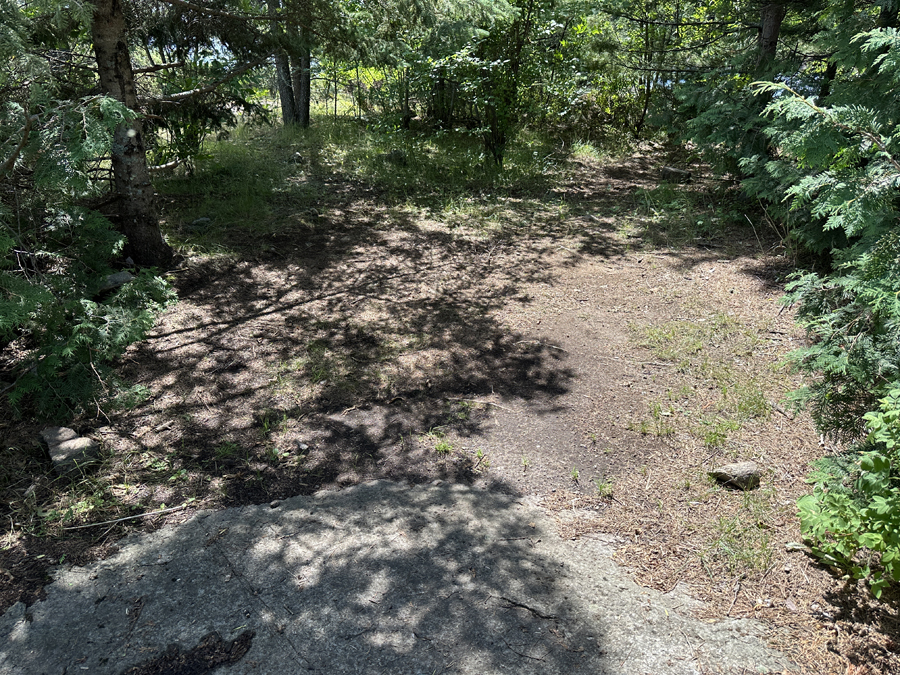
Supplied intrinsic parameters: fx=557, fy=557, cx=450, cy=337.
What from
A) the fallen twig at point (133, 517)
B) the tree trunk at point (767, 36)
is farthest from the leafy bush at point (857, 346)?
the tree trunk at point (767, 36)

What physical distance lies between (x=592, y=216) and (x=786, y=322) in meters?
3.71

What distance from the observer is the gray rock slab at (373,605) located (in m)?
2.36

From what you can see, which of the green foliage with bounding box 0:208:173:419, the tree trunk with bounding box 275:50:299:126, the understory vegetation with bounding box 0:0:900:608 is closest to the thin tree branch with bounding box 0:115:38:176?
the understory vegetation with bounding box 0:0:900:608

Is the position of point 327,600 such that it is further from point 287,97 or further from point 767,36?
point 287,97

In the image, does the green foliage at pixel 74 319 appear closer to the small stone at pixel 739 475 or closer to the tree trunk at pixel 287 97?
the small stone at pixel 739 475

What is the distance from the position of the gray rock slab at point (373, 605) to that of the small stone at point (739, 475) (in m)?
0.95

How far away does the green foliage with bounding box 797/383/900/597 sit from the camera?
2.25 meters

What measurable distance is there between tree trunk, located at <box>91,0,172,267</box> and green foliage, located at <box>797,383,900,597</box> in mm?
5607

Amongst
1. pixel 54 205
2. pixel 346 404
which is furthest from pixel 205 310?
pixel 346 404

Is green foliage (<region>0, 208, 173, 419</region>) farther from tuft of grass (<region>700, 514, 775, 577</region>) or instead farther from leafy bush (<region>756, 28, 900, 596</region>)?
leafy bush (<region>756, 28, 900, 596</region>)

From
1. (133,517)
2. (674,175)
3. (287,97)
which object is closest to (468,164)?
(674,175)

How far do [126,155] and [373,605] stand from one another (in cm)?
502

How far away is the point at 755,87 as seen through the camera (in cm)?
674

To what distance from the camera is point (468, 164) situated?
9.97 meters
